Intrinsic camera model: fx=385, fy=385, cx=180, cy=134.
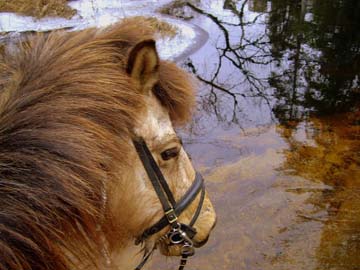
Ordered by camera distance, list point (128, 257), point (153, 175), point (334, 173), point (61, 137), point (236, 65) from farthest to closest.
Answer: point (236, 65)
point (334, 173)
point (128, 257)
point (153, 175)
point (61, 137)

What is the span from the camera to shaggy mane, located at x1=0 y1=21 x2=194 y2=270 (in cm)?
119

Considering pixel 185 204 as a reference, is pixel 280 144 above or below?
below

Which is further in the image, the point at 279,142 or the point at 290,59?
the point at 290,59

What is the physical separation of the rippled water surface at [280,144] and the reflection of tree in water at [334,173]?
0.01m

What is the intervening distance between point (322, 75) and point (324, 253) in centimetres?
548

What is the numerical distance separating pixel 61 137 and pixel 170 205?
0.72m

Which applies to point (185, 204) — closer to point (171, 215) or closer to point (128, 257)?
point (171, 215)

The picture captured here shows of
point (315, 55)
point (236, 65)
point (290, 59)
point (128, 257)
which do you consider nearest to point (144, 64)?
point (128, 257)

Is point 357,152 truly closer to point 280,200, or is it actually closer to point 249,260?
point 280,200

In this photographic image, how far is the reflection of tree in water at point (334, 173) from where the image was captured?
3996 mm

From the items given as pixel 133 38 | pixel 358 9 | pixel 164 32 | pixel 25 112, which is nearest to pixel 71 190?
pixel 25 112

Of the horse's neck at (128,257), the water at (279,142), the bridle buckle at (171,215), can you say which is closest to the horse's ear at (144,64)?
the bridle buckle at (171,215)

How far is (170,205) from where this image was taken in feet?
6.06

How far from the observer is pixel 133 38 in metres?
1.68
